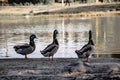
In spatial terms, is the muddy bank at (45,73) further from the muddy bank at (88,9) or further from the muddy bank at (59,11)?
the muddy bank at (88,9)

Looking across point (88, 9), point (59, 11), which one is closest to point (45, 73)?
point (59, 11)

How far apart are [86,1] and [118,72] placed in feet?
239

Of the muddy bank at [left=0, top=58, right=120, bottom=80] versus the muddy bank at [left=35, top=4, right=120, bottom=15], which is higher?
the muddy bank at [left=0, top=58, right=120, bottom=80]

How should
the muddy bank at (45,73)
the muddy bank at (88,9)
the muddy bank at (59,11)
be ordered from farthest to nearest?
1. the muddy bank at (88,9)
2. the muddy bank at (59,11)
3. the muddy bank at (45,73)

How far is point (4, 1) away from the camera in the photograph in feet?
271

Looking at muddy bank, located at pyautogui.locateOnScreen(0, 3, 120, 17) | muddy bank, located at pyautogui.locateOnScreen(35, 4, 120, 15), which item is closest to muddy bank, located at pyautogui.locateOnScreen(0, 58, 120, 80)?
muddy bank, located at pyautogui.locateOnScreen(0, 3, 120, 17)

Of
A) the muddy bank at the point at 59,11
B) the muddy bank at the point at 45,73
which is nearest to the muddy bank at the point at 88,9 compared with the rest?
the muddy bank at the point at 59,11

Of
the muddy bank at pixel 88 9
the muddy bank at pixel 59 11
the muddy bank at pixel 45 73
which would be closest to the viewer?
the muddy bank at pixel 45 73

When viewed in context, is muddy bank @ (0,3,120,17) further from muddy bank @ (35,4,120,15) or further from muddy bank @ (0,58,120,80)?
muddy bank @ (0,58,120,80)

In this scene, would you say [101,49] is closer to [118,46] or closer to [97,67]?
[118,46]

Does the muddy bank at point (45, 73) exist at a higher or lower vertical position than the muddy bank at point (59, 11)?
higher

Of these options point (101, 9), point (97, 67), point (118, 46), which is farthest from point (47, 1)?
point (97, 67)

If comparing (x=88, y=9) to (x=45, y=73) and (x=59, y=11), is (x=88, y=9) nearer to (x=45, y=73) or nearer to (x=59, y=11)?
(x=59, y=11)

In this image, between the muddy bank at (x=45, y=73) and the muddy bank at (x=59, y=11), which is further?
the muddy bank at (x=59, y=11)
